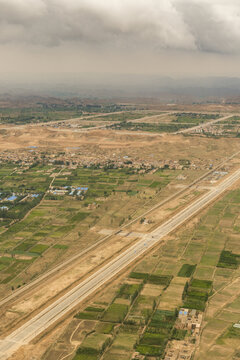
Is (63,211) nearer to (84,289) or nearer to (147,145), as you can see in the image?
(84,289)

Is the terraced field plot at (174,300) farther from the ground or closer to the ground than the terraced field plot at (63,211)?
closer to the ground

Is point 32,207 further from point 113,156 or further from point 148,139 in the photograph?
point 148,139

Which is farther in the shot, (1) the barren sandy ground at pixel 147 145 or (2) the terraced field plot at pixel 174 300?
(1) the barren sandy ground at pixel 147 145

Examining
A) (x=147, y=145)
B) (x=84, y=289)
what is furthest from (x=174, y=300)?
(x=147, y=145)

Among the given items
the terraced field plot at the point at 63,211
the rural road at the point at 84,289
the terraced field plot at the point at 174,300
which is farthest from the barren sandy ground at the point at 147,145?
the terraced field plot at the point at 174,300

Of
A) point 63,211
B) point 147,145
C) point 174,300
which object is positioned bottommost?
point 174,300

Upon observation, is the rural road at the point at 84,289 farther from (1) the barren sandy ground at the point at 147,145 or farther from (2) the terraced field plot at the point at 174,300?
(1) the barren sandy ground at the point at 147,145

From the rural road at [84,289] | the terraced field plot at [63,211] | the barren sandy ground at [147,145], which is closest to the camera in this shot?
the rural road at [84,289]

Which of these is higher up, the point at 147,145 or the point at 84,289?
the point at 147,145

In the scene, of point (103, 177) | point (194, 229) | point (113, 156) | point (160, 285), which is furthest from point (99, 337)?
point (113, 156)
